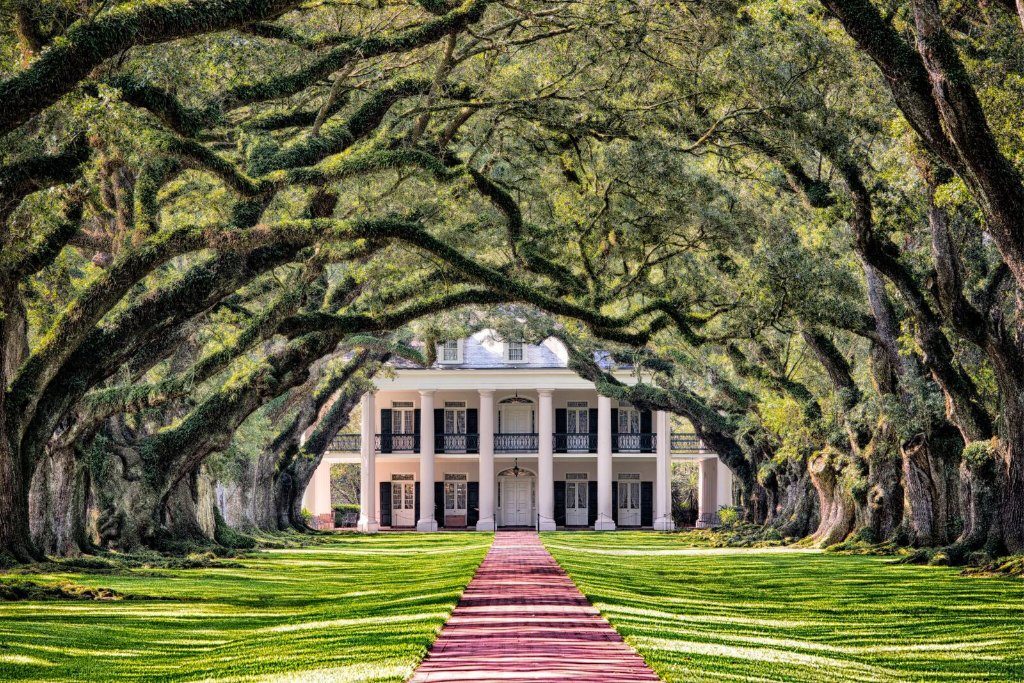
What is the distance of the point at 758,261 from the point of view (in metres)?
22.6

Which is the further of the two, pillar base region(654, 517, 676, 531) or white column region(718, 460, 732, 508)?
white column region(718, 460, 732, 508)

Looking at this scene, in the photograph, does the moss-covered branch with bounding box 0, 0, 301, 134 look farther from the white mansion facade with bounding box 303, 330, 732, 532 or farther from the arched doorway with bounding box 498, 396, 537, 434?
the arched doorway with bounding box 498, 396, 537, 434

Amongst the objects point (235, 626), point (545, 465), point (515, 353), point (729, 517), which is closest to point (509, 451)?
point (545, 465)

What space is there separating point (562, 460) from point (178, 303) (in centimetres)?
3966

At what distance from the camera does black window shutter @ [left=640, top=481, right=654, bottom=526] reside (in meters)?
57.1

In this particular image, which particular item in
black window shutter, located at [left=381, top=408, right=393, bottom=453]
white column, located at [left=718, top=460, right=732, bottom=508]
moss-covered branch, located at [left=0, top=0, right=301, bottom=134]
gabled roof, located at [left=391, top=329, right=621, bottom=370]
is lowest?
white column, located at [left=718, top=460, right=732, bottom=508]

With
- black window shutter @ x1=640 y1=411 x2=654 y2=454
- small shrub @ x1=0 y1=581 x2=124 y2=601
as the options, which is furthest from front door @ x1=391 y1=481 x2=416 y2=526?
small shrub @ x1=0 y1=581 x2=124 y2=601

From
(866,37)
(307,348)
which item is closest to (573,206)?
(307,348)

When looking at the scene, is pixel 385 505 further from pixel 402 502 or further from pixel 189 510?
pixel 189 510

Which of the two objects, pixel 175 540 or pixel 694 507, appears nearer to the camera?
pixel 175 540

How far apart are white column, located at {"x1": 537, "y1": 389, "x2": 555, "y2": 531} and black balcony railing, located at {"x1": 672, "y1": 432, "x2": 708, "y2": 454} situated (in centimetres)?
689

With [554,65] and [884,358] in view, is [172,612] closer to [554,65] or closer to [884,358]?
[554,65]

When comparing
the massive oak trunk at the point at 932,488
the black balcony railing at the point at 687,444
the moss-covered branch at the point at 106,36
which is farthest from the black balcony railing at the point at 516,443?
the moss-covered branch at the point at 106,36

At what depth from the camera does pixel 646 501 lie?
57.1m
